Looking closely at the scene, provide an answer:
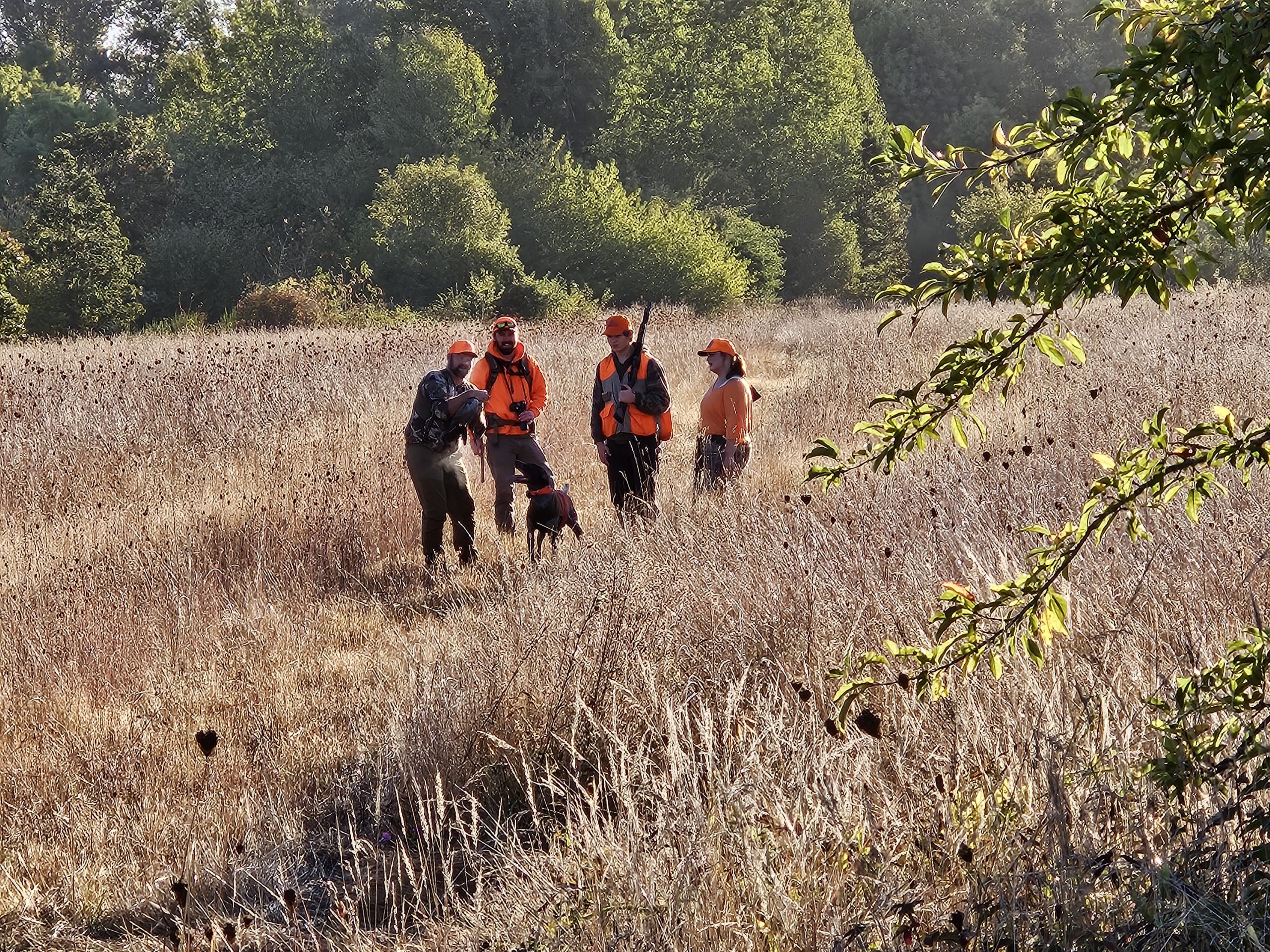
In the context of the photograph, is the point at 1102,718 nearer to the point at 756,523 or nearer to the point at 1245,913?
the point at 1245,913

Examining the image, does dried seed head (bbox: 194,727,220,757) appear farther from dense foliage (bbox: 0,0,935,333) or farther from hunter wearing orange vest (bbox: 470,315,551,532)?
dense foliage (bbox: 0,0,935,333)

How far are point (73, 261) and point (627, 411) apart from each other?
93.6 ft

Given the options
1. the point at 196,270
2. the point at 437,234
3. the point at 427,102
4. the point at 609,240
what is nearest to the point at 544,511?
the point at 437,234

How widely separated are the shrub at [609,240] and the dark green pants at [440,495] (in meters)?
27.2

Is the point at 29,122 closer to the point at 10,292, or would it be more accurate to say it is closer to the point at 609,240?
the point at 10,292

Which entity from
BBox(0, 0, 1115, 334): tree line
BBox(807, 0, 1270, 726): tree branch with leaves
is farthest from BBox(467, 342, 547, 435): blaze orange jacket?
BBox(0, 0, 1115, 334): tree line

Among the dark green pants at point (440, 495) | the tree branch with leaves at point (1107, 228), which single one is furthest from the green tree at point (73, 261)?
the tree branch with leaves at point (1107, 228)

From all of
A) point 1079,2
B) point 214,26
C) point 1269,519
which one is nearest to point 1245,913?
point 1269,519

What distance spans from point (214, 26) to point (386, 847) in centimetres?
4756

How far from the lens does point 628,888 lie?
2.88 metres

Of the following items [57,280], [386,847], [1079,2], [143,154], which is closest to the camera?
[386,847]

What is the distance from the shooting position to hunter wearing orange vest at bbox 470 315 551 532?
325 inches

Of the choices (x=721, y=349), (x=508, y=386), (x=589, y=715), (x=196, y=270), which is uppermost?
(x=196, y=270)

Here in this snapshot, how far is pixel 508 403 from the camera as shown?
330 inches
